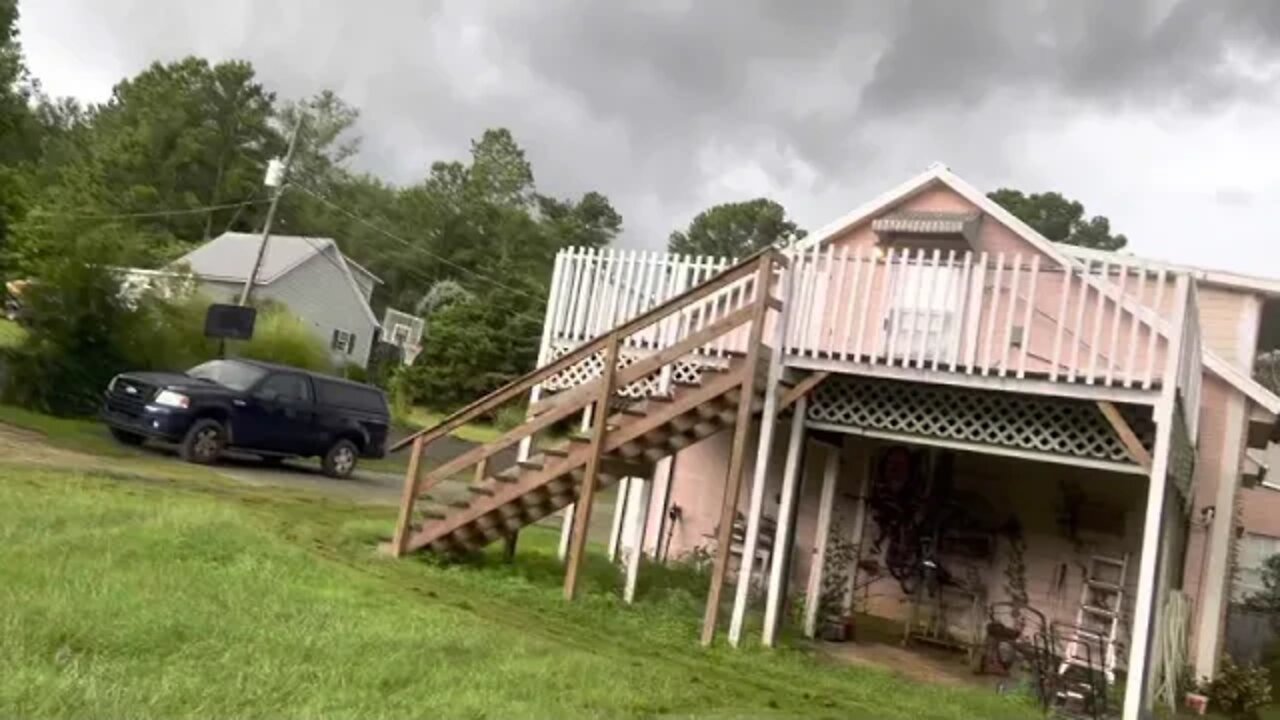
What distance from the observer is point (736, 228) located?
196 feet

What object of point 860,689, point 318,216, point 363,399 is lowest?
point 860,689

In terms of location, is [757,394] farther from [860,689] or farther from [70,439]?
[70,439]

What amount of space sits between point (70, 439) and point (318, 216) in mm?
42298

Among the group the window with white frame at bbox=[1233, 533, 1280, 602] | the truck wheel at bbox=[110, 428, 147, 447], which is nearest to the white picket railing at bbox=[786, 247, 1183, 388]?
the truck wheel at bbox=[110, 428, 147, 447]

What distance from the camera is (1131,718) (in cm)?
870

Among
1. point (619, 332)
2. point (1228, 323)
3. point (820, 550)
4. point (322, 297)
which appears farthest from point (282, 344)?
point (1228, 323)

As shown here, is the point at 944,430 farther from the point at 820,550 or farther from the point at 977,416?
the point at 820,550

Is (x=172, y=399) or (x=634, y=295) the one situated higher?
(x=634, y=295)

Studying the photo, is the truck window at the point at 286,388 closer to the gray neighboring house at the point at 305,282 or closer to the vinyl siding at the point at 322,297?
the gray neighboring house at the point at 305,282

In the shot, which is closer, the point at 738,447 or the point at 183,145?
the point at 738,447

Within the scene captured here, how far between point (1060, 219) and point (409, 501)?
1940 inches

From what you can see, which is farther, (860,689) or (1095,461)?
(1095,461)

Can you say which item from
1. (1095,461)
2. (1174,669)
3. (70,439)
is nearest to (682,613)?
(1095,461)

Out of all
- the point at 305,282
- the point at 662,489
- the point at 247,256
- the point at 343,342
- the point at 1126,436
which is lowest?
the point at 662,489
